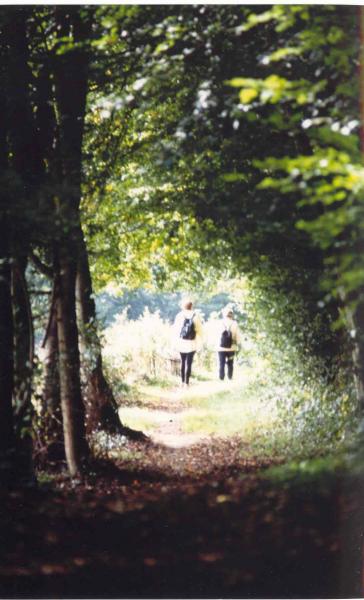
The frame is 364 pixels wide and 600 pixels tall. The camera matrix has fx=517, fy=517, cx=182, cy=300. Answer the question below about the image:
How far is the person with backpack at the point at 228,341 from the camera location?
12.1 ft

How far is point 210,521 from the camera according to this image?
3145 millimetres

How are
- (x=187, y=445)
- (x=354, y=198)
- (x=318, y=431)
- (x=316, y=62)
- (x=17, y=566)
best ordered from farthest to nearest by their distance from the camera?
(x=187, y=445), (x=318, y=431), (x=17, y=566), (x=316, y=62), (x=354, y=198)

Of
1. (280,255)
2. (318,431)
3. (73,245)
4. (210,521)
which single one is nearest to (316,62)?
(280,255)

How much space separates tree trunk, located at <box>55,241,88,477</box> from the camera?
12.3 ft

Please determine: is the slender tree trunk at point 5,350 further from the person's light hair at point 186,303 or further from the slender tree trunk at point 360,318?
the slender tree trunk at point 360,318

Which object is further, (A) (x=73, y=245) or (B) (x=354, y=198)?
(A) (x=73, y=245)

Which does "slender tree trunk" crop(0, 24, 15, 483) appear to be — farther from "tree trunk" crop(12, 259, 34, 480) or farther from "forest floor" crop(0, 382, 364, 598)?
"forest floor" crop(0, 382, 364, 598)

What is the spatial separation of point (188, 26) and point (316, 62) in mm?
866

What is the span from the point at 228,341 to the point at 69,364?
46.8 inches

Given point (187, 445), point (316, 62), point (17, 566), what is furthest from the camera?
point (187, 445)

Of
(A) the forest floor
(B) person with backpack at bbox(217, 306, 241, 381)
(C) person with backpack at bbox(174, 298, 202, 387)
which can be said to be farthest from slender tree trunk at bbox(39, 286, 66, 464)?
(B) person with backpack at bbox(217, 306, 241, 381)

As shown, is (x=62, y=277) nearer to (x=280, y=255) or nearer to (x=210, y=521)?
(x=280, y=255)

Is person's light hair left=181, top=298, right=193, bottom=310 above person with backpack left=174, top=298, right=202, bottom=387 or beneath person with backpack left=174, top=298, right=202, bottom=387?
above

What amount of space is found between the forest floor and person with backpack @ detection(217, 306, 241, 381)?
64 cm
